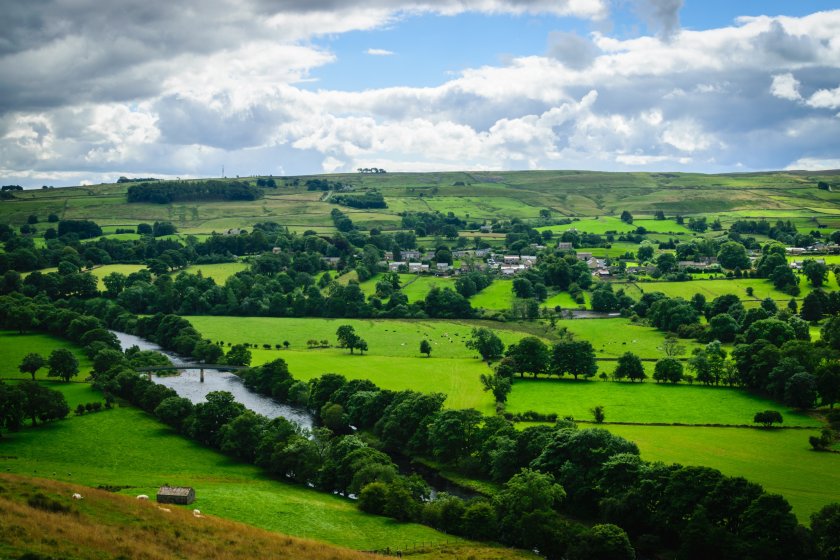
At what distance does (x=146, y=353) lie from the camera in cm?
10275

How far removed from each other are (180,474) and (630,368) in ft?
180

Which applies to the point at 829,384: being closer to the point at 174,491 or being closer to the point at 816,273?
the point at 174,491

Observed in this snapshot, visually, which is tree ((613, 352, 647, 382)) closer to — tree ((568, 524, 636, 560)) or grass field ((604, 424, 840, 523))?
grass field ((604, 424, 840, 523))

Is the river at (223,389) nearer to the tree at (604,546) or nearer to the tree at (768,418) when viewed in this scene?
the tree at (604,546)

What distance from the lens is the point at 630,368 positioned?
90938 mm

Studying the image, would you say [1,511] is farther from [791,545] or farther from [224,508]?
[791,545]

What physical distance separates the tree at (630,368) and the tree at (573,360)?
127 inches

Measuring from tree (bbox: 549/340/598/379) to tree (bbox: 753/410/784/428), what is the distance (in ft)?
76.3

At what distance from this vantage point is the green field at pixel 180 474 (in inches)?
2020

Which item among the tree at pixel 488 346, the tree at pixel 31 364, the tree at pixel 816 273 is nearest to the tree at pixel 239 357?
the tree at pixel 31 364

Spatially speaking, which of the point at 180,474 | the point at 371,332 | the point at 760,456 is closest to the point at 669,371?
the point at 760,456

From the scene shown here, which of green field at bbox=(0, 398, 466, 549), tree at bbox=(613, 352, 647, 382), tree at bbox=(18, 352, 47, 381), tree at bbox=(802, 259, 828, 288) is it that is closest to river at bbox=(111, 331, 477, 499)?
green field at bbox=(0, 398, 466, 549)

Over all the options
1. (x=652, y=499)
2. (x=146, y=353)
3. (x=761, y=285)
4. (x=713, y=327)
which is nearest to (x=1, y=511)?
(x=652, y=499)

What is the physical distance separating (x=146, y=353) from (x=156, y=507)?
6120cm
